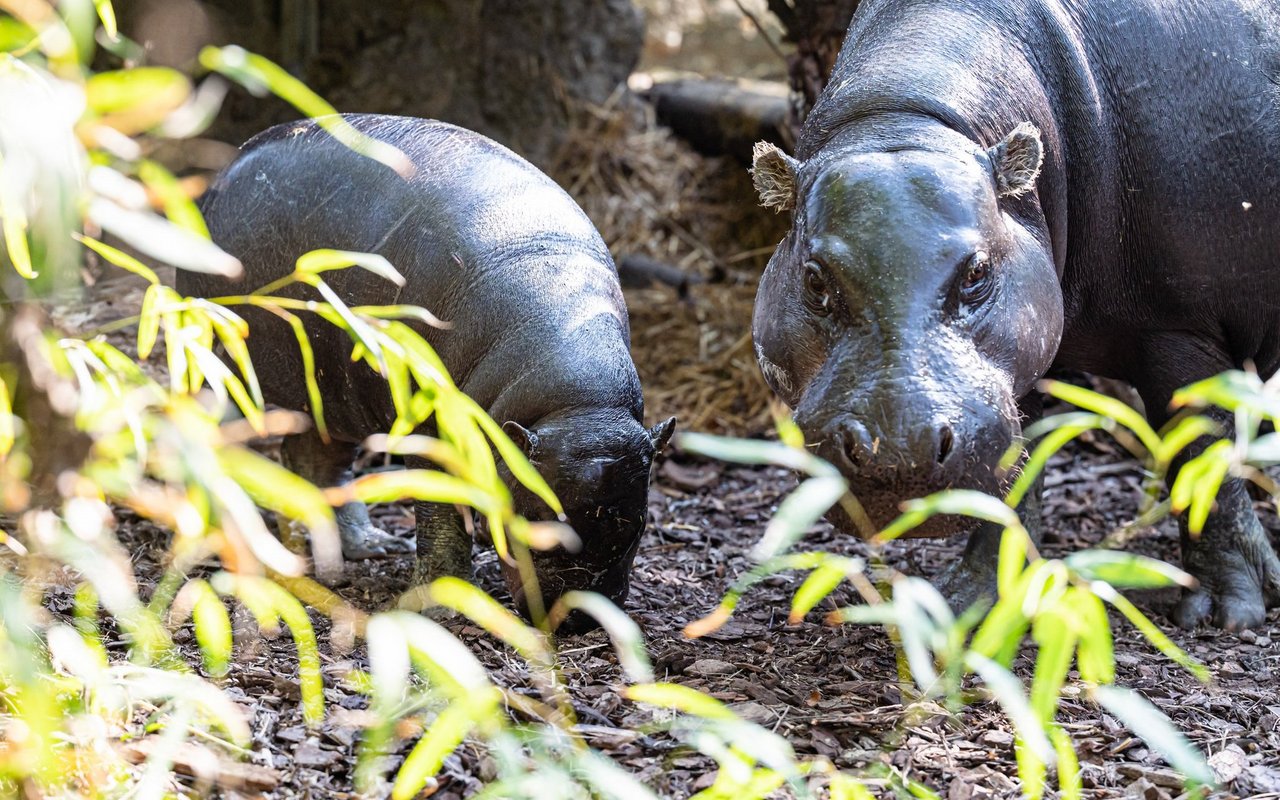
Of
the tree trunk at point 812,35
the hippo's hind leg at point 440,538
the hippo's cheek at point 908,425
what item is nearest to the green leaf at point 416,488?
the hippo's cheek at point 908,425

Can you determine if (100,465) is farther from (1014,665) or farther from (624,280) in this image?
(624,280)

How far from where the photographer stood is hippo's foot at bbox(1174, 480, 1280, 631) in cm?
418

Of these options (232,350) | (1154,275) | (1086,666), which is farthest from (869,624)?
(232,350)

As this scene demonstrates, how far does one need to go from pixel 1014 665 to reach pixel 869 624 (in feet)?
1.71

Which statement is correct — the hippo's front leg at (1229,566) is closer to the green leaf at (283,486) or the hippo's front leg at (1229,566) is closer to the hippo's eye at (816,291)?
the hippo's eye at (816,291)

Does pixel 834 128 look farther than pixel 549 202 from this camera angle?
No

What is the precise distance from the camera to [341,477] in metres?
5.14

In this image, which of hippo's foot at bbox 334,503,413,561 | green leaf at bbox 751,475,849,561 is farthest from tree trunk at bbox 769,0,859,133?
green leaf at bbox 751,475,849,561

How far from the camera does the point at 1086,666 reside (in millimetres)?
1915

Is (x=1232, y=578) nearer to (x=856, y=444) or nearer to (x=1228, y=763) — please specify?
(x=1228, y=763)

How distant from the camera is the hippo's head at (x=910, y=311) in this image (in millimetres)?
3025

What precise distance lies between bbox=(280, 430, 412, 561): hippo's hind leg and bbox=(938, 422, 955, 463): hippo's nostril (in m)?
2.42

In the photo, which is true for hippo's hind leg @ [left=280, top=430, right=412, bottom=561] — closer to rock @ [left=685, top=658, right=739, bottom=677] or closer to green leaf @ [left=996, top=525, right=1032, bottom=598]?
rock @ [left=685, top=658, right=739, bottom=677]

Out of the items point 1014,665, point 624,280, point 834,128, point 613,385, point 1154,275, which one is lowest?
point 624,280
